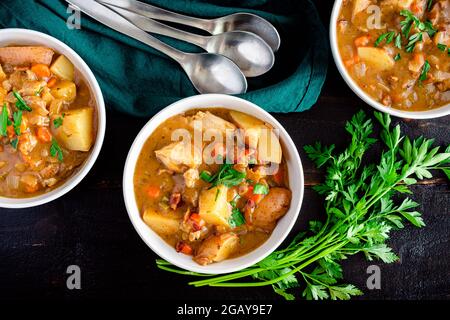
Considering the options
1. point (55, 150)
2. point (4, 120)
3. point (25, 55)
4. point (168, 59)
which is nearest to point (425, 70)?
point (168, 59)

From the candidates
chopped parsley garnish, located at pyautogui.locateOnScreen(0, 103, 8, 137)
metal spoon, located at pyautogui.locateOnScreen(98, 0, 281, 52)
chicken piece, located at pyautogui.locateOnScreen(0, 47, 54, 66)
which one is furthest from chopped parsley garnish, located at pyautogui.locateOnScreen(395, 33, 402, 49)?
chopped parsley garnish, located at pyautogui.locateOnScreen(0, 103, 8, 137)

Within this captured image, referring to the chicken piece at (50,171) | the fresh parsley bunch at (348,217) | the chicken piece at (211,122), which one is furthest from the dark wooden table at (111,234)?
the chicken piece at (211,122)

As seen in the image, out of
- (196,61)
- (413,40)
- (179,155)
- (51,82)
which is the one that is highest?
(413,40)

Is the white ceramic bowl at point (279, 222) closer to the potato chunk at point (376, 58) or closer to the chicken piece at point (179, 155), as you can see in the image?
the chicken piece at point (179, 155)

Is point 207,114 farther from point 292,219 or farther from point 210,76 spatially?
point 292,219

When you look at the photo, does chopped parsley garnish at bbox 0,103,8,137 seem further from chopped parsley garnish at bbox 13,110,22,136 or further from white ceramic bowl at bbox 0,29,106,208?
white ceramic bowl at bbox 0,29,106,208

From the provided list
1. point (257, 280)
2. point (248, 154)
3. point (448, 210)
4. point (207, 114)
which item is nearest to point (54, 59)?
point (207, 114)

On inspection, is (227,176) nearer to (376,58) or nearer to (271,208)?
(271,208)
